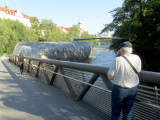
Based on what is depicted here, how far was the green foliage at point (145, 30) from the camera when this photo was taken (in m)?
12.9

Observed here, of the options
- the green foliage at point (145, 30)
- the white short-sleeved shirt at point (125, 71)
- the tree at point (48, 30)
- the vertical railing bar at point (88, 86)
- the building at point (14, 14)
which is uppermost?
the building at point (14, 14)

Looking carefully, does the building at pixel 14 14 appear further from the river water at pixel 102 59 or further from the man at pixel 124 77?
the man at pixel 124 77

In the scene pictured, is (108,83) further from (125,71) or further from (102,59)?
(102,59)

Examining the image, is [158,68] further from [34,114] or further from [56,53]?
[56,53]

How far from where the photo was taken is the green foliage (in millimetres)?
12898

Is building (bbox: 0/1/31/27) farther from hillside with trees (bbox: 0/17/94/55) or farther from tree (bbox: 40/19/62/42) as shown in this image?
tree (bbox: 40/19/62/42)

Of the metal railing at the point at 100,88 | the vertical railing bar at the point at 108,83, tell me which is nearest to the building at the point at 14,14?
the metal railing at the point at 100,88

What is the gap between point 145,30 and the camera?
44.5ft

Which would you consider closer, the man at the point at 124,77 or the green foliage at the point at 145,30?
the man at the point at 124,77

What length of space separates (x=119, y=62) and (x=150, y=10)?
13910mm

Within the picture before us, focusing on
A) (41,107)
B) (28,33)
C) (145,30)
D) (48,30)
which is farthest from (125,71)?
(48,30)

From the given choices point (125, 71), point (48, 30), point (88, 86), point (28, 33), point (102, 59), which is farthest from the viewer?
point (48, 30)

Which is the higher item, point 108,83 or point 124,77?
point 124,77

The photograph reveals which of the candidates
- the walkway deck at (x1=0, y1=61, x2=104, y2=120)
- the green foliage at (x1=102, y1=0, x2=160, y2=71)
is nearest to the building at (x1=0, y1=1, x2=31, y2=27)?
the green foliage at (x1=102, y1=0, x2=160, y2=71)
